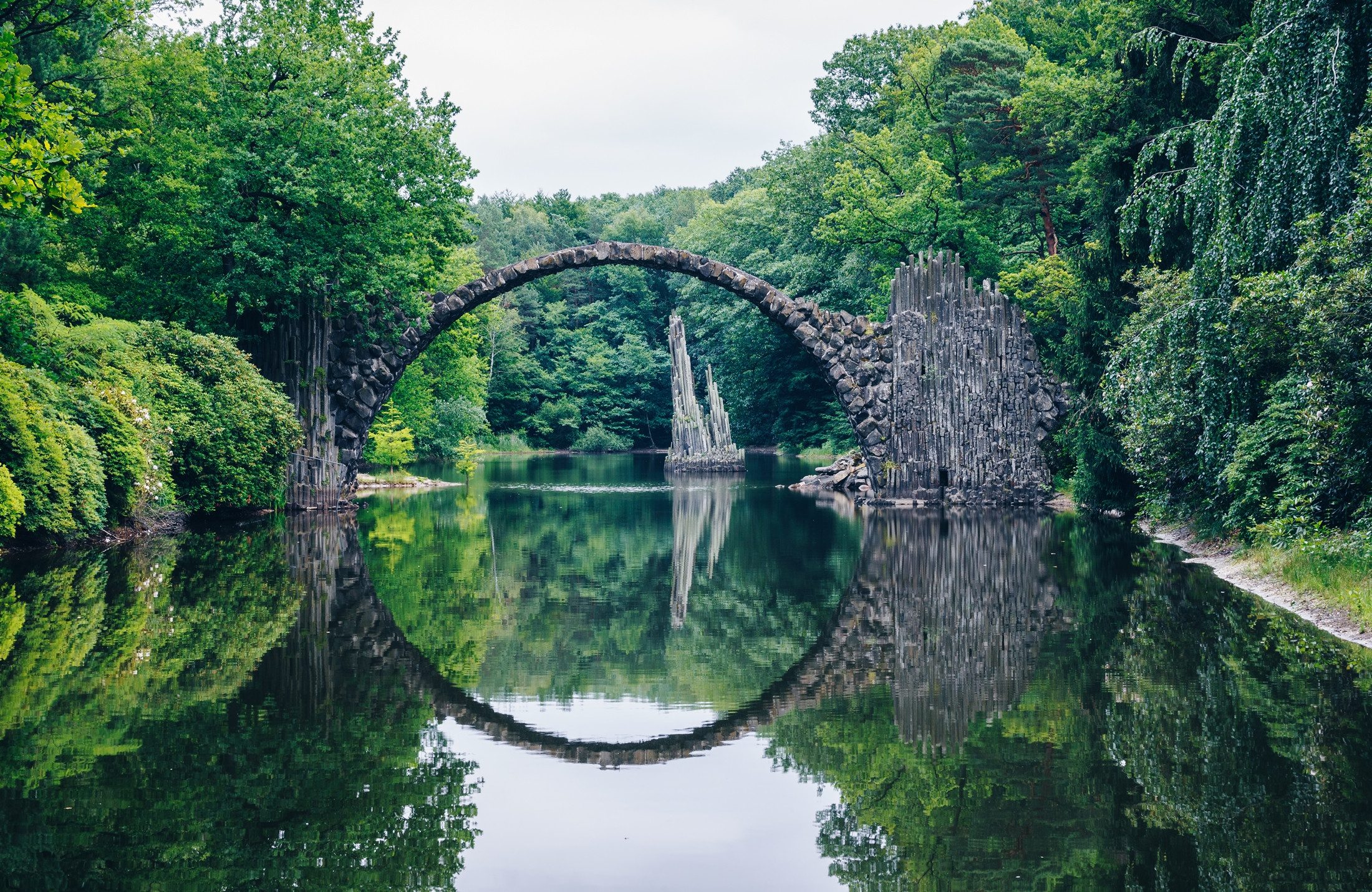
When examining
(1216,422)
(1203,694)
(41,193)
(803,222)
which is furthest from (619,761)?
(803,222)

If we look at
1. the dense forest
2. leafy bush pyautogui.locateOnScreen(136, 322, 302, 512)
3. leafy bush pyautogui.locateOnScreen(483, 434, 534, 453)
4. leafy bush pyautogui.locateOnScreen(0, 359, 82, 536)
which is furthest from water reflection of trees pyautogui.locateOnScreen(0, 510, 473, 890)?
leafy bush pyautogui.locateOnScreen(483, 434, 534, 453)

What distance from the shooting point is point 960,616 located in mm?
9773

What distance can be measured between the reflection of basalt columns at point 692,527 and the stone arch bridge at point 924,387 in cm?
356

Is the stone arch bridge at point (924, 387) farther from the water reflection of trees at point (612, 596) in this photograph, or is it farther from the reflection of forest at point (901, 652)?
the reflection of forest at point (901, 652)

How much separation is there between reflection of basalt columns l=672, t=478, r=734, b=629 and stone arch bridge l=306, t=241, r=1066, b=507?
140 inches

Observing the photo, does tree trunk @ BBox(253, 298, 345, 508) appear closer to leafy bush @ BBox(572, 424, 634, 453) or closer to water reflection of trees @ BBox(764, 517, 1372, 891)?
water reflection of trees @ BBox(764, 517, 1372, 891)

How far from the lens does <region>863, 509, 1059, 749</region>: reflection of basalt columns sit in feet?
21.9

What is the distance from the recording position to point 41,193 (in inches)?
409

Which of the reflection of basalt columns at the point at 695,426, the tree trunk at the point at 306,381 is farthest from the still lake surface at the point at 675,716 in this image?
the reflection of basalt columns at the point at 695,426

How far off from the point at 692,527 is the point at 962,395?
6518 mm

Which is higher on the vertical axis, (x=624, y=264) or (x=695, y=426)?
(x=624, y=264)

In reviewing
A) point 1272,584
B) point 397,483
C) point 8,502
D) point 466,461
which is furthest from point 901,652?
point 466,461

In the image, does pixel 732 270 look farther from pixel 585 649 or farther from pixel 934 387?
pixel 585 649

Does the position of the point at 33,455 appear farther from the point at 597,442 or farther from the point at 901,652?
the point at 597,442
